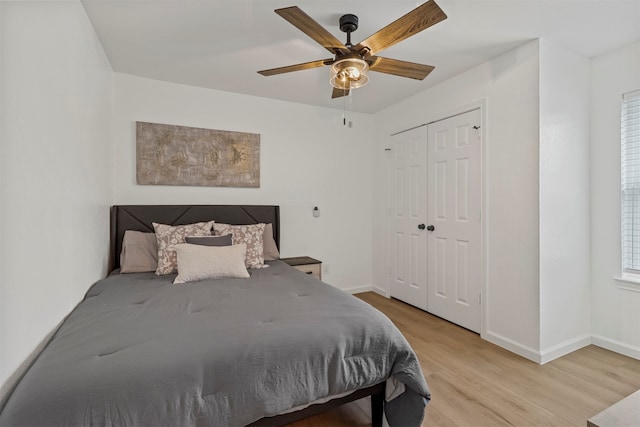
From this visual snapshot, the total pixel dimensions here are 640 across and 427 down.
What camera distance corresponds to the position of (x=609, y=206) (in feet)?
8.45

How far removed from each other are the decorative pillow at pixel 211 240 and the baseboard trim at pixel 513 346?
95.8 inches

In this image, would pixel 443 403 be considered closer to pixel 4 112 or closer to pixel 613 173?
pixel 613 173

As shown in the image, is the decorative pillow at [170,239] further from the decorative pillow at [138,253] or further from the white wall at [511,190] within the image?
the white wall at [511,190]

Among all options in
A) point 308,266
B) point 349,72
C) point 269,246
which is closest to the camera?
point 349,72

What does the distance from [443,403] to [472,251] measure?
1.49m

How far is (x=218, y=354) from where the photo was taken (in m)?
1.21

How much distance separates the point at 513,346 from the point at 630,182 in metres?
1.65

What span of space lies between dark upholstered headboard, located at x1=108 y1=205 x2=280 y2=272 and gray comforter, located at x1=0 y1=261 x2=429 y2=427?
3.58ft

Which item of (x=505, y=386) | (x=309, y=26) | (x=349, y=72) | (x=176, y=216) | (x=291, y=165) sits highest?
(x=309, y=26)

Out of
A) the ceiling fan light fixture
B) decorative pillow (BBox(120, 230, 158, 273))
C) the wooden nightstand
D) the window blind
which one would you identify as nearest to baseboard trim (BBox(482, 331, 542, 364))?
the window blind

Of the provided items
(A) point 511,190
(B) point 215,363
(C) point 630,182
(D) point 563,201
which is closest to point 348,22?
(A) point 511,190

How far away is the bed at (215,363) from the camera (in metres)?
1.00

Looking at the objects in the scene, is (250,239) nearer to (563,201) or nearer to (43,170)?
(43,170)

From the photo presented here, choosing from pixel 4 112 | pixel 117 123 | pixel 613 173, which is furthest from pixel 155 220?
pixel 613 173
